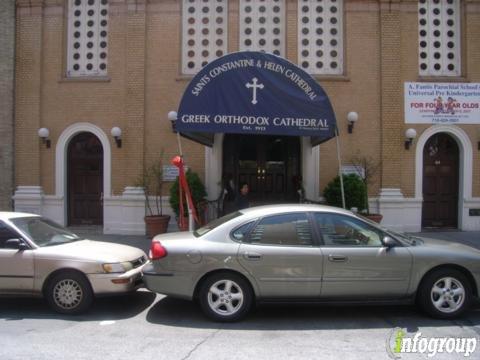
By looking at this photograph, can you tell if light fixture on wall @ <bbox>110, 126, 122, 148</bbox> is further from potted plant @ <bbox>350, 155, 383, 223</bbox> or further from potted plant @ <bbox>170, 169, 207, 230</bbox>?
potted plant @ <bbox>350, 155, 383, 223</bbox>

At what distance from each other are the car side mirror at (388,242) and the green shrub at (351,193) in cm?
593

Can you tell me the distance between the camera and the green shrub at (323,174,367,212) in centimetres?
1162

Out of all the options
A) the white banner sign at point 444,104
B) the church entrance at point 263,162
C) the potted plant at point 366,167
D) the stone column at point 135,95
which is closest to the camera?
the potted plant at point 366,167

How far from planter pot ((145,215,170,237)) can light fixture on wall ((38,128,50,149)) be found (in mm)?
4175

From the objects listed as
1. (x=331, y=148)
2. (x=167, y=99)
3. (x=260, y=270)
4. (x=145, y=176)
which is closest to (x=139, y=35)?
(x=167, y=99)

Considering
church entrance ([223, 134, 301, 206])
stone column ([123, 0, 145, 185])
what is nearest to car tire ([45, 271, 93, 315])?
stone column ([123, 0, 145, 185])

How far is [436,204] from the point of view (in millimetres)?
13227

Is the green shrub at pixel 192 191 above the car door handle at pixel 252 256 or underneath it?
above

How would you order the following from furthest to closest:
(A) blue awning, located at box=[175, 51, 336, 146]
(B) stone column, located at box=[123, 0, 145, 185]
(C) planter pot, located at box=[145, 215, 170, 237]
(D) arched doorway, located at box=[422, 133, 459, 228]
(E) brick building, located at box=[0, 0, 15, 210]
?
(E) brick building, located at box=[0, 0, 15, 210] → (D) arched doorway, located at box=[422, 133, 459, 228] → (B) stone column, located at box=[123, 0, 145, 185] → (C) planter pot, located at box=[145, 215, 170, 237] → (A) blue awning, located at box=[175, 51, 336, 146]

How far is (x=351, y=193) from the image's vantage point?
11633 millimetres

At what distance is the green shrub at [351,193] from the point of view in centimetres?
1162

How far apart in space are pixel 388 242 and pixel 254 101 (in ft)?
13.7

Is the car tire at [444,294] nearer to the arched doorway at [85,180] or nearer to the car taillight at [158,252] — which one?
the car taillight at [158,252]

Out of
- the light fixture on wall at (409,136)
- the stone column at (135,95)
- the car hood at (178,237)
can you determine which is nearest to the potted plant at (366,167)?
the light fixture on wall at (409,136)
